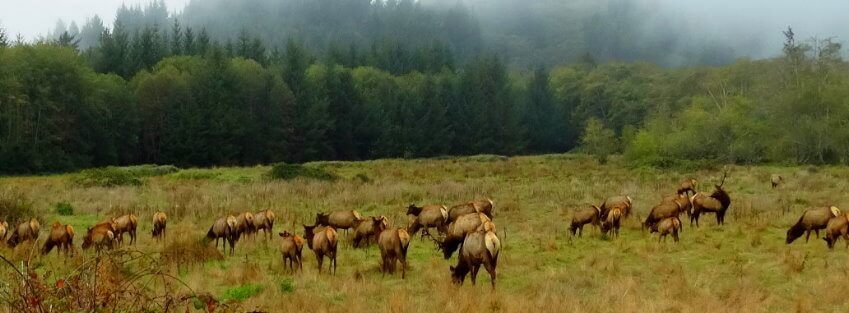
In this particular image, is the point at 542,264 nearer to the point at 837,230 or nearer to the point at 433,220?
the point at 433,220

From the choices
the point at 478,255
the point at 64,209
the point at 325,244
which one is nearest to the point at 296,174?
the point at 64,209

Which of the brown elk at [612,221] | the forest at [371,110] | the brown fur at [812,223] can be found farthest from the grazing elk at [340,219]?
the forest at [371,110]

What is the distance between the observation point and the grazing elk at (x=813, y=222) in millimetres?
14664

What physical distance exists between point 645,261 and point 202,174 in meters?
33.8

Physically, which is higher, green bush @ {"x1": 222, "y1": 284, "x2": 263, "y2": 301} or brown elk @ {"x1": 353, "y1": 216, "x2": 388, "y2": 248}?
brown elk @ {"x1": 353, "y1": 216, "x2": 388, "y2": 248}

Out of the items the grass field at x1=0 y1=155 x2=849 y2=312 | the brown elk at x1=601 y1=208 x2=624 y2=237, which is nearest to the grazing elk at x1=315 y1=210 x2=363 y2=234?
the grass field at x1=0 y1=155 x2=849 y2=312

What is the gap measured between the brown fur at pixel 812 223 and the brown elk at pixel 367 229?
10127 millimetres

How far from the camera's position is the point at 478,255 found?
10555mm

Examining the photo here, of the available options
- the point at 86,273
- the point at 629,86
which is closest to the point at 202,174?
the point at 86,273

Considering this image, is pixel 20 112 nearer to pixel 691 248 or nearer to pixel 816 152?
pixel 691 248

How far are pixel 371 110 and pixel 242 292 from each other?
71.7m

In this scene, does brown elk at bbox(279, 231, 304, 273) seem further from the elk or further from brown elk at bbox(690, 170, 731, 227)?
brown elk at bbox(690, 170, 731, 227)

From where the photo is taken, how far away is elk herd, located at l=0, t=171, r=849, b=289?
11354 millimetres

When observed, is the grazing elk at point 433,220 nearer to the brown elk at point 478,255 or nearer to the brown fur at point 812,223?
the brown elk at point 478,255
